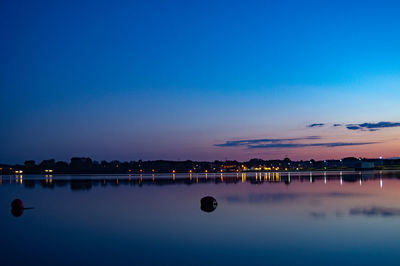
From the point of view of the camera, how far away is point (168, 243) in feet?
69.3

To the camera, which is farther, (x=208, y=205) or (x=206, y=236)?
(x=208, y=205)

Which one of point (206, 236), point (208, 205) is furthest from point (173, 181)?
point (206, 236)

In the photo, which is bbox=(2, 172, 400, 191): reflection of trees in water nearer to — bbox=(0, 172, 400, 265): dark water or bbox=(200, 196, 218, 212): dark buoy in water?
bbox=(200, 196, 218, 212): dark buoy in water

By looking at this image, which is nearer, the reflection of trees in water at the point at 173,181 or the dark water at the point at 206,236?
the dark water at the point at 206,236

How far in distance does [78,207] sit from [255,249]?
25.7m

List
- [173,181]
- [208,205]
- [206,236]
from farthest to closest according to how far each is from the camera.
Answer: [173,181], [208,205], [206,236]

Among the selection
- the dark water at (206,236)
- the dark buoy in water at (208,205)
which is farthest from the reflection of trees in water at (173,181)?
the dark water at (206,236)

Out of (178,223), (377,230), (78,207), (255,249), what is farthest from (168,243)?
(78,207)

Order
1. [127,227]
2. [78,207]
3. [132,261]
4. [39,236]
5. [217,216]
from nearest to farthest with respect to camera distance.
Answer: [132,261] → [39,236] → [127,227] → [217,216] → [78,207]

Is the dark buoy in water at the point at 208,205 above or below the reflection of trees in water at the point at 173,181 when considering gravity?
above

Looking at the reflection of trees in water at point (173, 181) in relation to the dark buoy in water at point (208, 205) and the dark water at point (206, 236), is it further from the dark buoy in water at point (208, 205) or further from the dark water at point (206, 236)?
the dark water at point (206, 236)

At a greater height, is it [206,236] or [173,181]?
[206,236]

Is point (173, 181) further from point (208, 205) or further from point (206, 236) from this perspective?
point (206, 236)

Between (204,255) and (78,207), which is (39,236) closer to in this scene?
(204,255)
